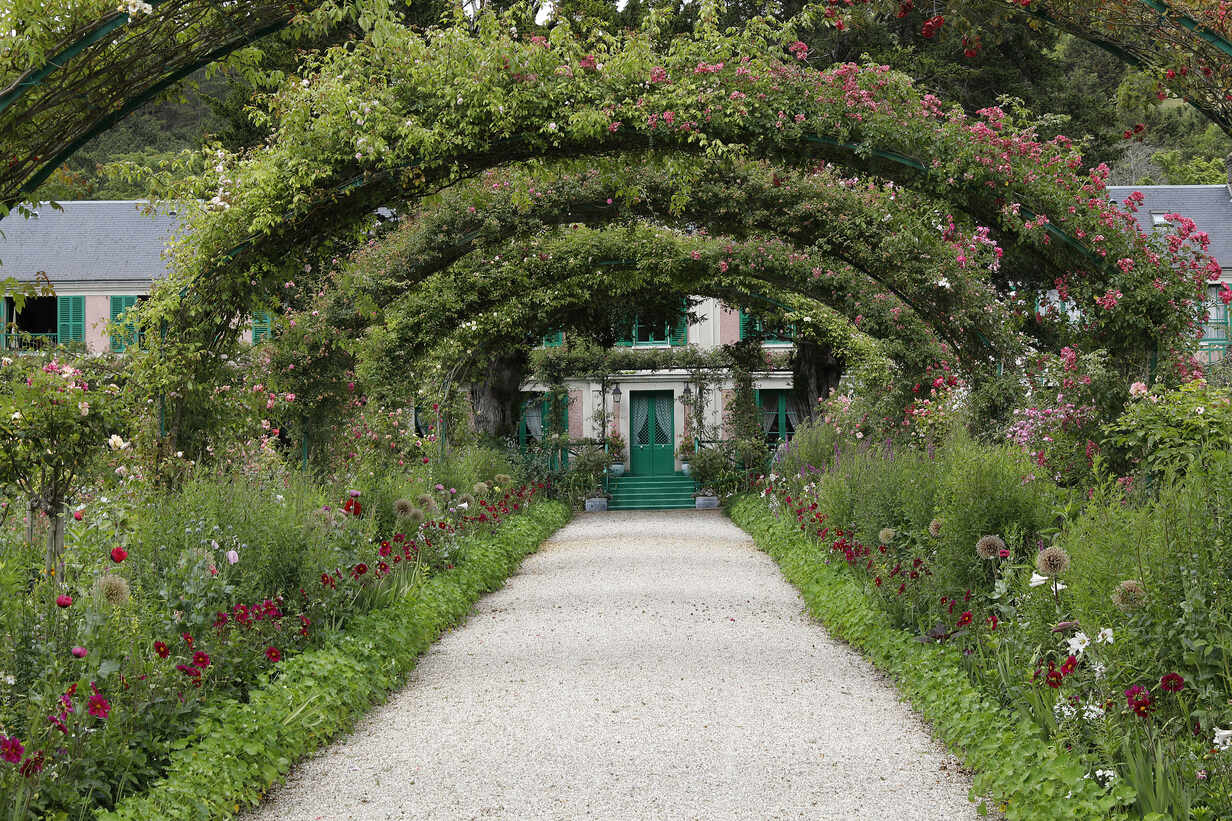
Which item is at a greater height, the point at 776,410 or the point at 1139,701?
the point at 776,410

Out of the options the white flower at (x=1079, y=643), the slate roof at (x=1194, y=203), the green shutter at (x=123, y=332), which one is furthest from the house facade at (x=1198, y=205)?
the white flower at (x=1079, y=643)

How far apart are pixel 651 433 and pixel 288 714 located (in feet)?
64.2

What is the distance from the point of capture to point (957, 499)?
528 cm

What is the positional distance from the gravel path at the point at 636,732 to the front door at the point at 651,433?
1556 centimetres

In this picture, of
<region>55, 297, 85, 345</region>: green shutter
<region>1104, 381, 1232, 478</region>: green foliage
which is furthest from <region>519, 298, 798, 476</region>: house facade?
<region>1104, 381, 1232, 478</region>: green foliage

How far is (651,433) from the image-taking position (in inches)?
937

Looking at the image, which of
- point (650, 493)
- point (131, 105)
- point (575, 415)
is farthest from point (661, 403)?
point (131, 105)

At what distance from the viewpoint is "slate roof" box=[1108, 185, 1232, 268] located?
22.2 meters

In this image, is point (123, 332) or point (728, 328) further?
point (728, 328)

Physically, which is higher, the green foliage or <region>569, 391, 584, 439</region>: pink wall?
<region>569, 391, 584, 439</region>: pink wall

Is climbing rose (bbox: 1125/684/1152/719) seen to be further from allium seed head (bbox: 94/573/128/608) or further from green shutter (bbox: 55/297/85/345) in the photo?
green shutter (bbox: 55/297/85/345)

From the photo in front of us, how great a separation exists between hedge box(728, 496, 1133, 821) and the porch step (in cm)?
1242

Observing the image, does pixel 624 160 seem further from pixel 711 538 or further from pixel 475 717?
pixel 711 538

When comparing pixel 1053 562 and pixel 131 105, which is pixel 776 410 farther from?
pixel 1053 562
